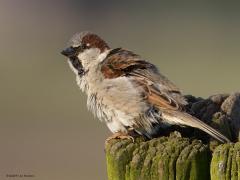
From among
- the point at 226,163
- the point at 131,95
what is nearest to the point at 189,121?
the point at 131,95

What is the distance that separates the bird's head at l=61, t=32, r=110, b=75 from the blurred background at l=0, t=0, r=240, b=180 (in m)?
2.80

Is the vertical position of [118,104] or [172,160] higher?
[118,104]

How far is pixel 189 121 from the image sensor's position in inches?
157

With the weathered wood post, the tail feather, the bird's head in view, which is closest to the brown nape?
the bird's head

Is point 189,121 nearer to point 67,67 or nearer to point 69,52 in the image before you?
point 69,52

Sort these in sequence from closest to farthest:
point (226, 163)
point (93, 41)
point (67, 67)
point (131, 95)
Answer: point (226, 163), point (131, 95), point (93, 41), point (67, 67)

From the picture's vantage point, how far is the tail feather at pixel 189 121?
3.46 meters

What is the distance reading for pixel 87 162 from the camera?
9070 millimetres

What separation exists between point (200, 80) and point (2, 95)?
A: 3.15m

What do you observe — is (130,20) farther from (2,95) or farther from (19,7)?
(2,95)

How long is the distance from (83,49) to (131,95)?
0.80 metres

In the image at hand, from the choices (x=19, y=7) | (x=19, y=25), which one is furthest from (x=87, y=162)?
(x=19, y=7)

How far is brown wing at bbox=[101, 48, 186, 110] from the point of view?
14.7ft

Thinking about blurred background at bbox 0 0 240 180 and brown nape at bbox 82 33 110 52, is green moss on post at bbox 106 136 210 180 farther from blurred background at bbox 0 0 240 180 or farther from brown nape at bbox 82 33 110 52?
blurred background at bbox 0 0 240 180
